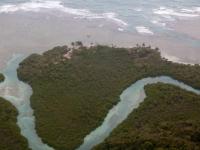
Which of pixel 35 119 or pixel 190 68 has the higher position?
pixel 190 68

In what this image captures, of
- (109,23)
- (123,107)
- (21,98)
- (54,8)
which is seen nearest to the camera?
(123,107)

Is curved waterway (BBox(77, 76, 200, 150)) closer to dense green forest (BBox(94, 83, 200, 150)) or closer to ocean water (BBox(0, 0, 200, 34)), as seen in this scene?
dense green forest (BBox(94, 83, 200, 150))

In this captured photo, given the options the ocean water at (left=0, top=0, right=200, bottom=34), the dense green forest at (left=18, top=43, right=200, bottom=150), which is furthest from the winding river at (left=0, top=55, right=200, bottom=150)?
the ocean water at (left=0, top=0, right=200, bottom=34)

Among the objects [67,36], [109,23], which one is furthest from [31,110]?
[109,23]

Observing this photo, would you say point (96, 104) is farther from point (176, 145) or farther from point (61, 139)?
point (176, 145)

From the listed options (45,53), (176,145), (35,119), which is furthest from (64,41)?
(176,145)

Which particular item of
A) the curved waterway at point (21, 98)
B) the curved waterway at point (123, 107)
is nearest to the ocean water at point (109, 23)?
the curved waterway at point (21, 98)

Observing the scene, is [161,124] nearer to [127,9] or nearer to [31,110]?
[31,110]
